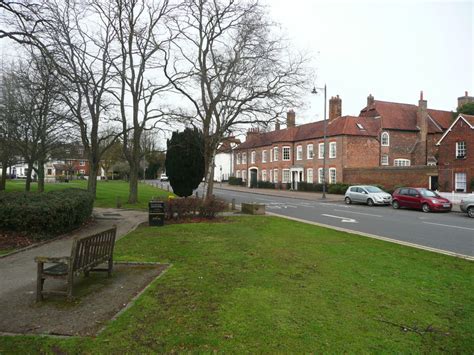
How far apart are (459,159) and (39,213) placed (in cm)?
3126

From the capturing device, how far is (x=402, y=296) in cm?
587

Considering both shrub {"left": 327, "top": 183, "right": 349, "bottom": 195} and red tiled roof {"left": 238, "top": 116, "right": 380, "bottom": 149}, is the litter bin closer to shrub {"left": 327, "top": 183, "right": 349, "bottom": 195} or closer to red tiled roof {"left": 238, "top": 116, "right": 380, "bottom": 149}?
red tiled roof {"left": 238, "top": 116, "right": 380, "bottom": 149}

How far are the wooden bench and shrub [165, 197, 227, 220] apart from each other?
8.73 m

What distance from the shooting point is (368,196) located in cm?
2758

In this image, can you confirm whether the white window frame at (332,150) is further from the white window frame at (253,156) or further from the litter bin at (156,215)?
the litter bin at (156,215)

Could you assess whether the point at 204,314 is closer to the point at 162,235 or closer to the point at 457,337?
the point at 457,337

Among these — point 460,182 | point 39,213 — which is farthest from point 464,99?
point 39,213

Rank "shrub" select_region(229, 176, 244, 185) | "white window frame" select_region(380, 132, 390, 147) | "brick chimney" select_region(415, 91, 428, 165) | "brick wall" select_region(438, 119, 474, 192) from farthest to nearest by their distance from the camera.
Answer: "shrub" select_region(229, 176, 244, 185) < "brick chimney" select_region(415, 91, 428, 165) < "white window frame" select_region(380, 132, 390, 147) < "brick wall" select_region(438, 119, 474, 192)

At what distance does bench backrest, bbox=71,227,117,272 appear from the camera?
5.73 metres

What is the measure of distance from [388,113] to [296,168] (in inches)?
515

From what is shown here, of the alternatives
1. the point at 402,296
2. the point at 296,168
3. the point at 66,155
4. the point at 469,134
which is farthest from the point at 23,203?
the point at 296,168

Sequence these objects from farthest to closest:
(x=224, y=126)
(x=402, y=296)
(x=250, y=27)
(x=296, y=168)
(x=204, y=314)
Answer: (x=296, y=168), (x=224, y=126), (x=250, y=27), (x=402, y=296), (x=204, y=314)

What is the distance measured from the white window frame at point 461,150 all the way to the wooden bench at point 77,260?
31.5 m

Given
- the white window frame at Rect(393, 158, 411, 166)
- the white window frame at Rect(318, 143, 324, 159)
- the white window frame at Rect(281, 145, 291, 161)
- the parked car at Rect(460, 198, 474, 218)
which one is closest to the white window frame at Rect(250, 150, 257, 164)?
the white window frame at Rect(281, 145, 291, 161)
